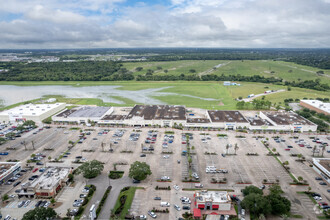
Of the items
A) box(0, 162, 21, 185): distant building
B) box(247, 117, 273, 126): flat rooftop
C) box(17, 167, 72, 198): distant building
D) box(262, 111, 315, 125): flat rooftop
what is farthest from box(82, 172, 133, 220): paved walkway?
box(262, 111, 315, 125): flat rooftop

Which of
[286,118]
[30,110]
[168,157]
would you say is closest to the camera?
[168,157]

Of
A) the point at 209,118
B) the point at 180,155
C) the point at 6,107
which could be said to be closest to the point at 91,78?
the point at 6,107

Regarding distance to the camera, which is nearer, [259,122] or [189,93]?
[259,122]

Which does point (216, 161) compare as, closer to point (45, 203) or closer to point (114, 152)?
point (114, 152)

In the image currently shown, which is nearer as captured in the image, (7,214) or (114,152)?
(7,214)

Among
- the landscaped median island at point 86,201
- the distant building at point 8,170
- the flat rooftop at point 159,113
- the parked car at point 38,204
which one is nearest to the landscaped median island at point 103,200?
the landscaped median island at point 86,201

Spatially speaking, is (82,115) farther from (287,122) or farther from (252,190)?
(287,122)

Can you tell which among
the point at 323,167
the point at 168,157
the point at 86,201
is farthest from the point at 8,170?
the point at 323,167
